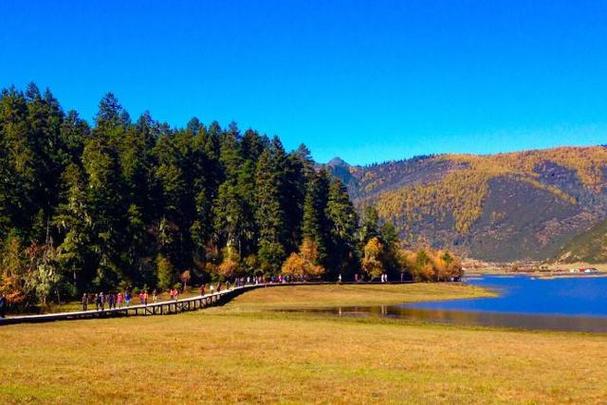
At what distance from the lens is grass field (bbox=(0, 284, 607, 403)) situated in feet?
69.2

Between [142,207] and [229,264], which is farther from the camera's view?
[229,264]

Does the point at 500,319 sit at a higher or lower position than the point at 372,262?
lower

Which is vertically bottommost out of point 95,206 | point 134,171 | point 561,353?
point 561,353

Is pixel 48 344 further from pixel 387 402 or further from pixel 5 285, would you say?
pixel 5 285

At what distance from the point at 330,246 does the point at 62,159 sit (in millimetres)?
55177

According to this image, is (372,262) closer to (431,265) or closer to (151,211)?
(431,265)

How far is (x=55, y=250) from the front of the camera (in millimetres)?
87562

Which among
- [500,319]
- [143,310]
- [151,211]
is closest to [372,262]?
[151,211]

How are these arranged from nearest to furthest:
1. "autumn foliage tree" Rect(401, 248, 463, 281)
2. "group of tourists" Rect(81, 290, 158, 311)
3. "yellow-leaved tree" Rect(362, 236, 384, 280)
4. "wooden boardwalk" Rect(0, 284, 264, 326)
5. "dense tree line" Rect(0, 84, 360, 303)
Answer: "wooden boardwalk" Rect(0, 284, 264, 326), "group of tourists" Rect(81, 290, 158, 311), "dense tree line" Rect(0, 84, 360, 303), "yellow-leaved tree" Rect(362, 236, 384, 280), "autumn foliage tree" Rect(401, 248, 463, 281)

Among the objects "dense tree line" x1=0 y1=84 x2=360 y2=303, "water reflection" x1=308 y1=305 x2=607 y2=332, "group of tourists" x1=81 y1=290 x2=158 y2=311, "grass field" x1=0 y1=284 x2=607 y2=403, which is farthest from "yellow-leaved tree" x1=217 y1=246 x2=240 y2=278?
"grass field" x1=0 y1=284 x2=607 y2=403

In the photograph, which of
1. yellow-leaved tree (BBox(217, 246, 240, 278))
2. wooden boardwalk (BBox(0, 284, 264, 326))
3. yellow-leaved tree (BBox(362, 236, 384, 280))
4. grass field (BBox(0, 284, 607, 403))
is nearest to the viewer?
grass field (BBox(0, 284, 607, 403))

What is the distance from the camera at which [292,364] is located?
2761cm

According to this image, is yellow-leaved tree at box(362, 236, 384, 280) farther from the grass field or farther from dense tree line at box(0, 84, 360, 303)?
the grass field

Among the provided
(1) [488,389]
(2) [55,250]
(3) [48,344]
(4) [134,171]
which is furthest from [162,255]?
(1) [488,389]
